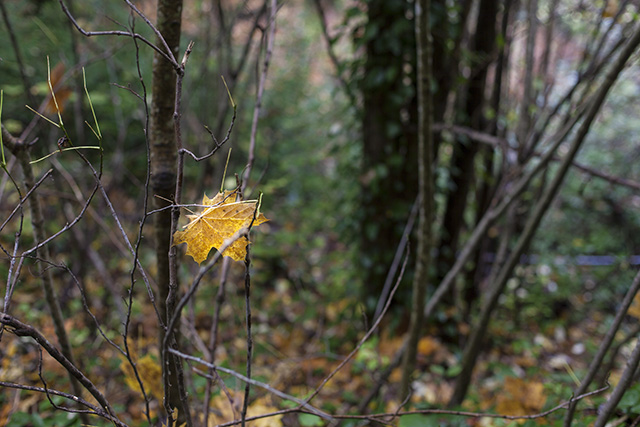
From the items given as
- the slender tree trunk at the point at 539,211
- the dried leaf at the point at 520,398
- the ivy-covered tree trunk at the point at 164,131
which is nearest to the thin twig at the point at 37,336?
the ivy-covered tree trunk at the point at 164,131

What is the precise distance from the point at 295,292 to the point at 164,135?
9.56ft

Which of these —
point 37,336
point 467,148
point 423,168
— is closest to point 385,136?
point 467,148

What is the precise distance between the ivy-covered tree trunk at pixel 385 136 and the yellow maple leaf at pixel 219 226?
5.73 feet

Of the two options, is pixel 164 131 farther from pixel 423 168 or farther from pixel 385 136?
pixel 385 136

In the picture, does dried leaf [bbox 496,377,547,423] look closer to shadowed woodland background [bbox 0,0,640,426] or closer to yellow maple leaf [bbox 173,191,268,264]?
shadowed woodland background [bbox 0,0,640,426]

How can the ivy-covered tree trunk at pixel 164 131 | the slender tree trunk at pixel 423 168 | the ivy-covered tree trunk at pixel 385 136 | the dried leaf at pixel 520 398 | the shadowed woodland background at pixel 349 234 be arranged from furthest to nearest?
1. the ivy-covered tree trunk at pixel 385 136
2. the dried leaf at pixel 520 398
3. the slender tree trunk at pixel 423 168
4. the shadowed woodland background at pixel 349 234
5. the ivy-covered tree trunk at pixel 164 131

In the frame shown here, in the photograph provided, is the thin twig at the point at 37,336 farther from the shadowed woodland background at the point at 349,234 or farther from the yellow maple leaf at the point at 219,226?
the yellow maple leaf at the point at 219,226

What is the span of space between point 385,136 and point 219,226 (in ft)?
5.98

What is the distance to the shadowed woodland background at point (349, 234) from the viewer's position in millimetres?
973

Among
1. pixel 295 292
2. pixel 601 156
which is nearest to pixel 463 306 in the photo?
pixel 295 292

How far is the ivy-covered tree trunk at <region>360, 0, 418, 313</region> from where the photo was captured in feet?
7.00

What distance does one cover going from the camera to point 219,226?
683 millimetres

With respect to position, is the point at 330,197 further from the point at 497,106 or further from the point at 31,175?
the point at 31,175

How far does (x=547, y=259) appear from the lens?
139 inches
